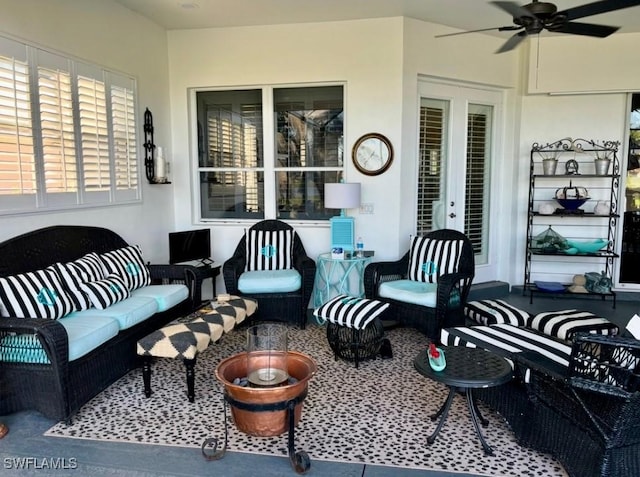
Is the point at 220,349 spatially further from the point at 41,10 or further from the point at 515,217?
the point at 515,217

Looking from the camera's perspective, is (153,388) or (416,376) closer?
(153,388)

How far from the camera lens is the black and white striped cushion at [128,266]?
3871mm

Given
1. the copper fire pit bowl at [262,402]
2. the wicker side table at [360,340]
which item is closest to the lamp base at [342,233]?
the wicker side table at [360,340]

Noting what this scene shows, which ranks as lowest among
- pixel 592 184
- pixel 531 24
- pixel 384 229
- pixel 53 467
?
pixel 53 467

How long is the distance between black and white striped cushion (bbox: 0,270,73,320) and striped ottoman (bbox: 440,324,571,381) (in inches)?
99.8

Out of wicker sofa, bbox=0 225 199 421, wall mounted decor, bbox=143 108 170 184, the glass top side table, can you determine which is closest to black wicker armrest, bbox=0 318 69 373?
wicker sofa, bbox=0 225 199 421

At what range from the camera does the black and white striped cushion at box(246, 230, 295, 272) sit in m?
4.91

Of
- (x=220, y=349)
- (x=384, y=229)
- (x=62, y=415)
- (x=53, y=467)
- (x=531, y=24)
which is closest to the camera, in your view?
(x=53, y=467)

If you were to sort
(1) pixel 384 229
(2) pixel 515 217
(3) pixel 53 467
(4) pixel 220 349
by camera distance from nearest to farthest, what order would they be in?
(3) pixel 53 467, (4) pixel 220 349, (1) pixel 384 229, (2) pixel 515 217

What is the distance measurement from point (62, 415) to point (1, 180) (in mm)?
1599

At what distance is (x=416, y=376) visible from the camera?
3574 millimetres

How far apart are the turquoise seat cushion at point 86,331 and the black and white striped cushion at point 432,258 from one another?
2669mm

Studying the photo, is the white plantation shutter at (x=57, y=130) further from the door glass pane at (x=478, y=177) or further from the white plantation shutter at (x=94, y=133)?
the door glass pane at (x=478, y=177)

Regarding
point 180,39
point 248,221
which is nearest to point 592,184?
point 248,221
